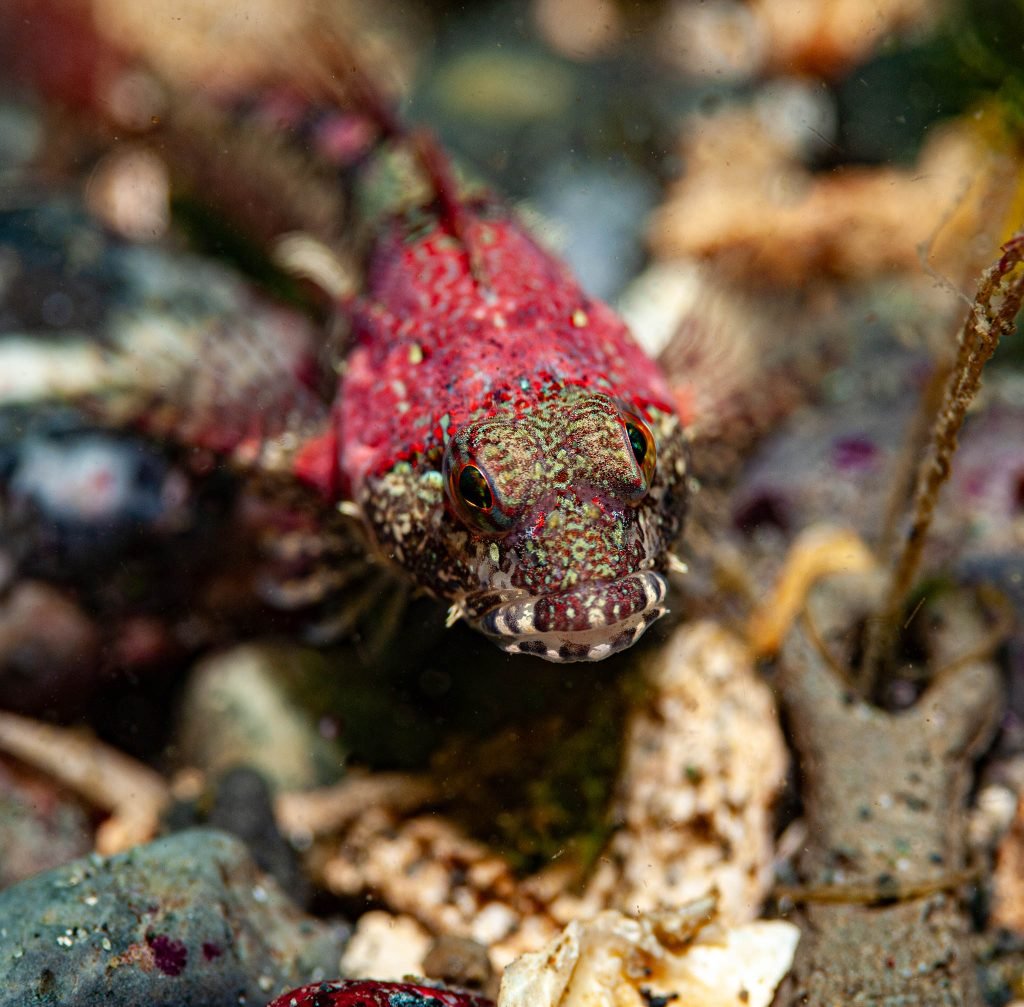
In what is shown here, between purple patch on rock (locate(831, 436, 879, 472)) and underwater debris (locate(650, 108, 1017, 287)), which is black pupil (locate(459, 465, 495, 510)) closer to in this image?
purple patch on rock (locate(831, 436, 879, 472))

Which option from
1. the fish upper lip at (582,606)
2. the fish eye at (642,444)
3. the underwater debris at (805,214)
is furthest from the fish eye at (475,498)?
the underwater debris at (805,214)

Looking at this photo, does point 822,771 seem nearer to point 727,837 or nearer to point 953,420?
point 727,837

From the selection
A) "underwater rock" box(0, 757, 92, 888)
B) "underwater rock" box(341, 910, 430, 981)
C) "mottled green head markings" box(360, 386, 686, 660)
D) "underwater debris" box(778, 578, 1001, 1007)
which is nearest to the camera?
"mottled green head markings" box(360, 386, 686, 660)

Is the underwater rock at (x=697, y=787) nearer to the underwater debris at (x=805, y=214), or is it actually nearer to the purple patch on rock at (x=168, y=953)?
the purple patch on rock at (x=168, y=953)

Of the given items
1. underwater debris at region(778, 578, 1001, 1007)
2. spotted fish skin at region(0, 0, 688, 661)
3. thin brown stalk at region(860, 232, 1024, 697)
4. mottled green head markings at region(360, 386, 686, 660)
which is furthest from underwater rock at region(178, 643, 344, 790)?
thin brown stalk at region(860, 232, 1024, 697)

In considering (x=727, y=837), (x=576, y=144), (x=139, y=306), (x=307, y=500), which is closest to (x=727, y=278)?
(x=576, y=144)

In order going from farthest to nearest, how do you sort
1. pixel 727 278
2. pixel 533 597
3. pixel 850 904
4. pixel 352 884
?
pixel 727 278 → pixel 352 884 → pixel 850 904 → pixel 533 597
